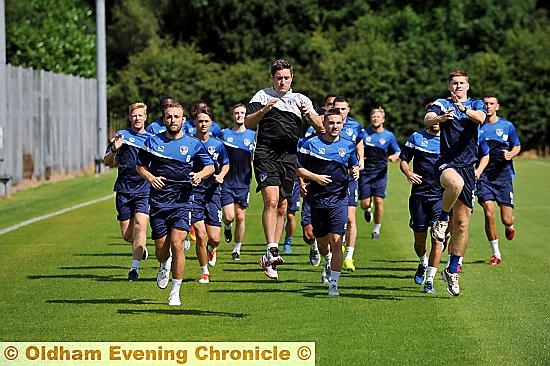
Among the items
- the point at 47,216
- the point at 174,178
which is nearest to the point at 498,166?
the point at 174,178

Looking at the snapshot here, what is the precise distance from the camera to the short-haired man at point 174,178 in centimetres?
1305

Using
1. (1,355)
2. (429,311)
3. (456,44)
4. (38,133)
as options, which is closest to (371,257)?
(429,311)

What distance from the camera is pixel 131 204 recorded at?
16109 mm

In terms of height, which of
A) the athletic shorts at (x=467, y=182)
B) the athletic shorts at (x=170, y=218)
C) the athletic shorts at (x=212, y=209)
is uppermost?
the athletic shorts at (x=467, y=182)

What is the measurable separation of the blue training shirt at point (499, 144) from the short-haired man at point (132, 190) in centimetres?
475

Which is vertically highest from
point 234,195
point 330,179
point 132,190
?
point 330,179

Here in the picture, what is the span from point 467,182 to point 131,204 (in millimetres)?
4450

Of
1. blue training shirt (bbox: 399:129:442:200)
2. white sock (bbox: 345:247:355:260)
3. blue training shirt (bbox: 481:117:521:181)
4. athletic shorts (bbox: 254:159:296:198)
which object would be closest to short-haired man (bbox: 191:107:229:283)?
athletic shorts (bbox: 254:159:296:198)

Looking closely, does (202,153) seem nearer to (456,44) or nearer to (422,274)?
(422,274)

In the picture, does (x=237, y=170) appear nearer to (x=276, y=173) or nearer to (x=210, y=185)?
(x=210, y=185)

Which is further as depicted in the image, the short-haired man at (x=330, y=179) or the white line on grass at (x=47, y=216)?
the white line on grass at (x=47, y=216)

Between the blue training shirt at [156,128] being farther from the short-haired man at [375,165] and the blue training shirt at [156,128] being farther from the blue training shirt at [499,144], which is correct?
the short-haired man at [375,165]

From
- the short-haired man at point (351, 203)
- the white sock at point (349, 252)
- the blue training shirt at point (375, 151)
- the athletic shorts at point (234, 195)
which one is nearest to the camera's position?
the short-haired man at point (351, 203)

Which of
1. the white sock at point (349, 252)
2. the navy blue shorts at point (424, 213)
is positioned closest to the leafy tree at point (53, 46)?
the white sock at point (349, 252)
